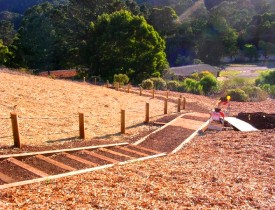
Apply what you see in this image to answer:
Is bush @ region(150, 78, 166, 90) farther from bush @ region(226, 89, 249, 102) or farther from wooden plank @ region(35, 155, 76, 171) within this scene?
wooden plank @ region(35, 155, 76, 171)

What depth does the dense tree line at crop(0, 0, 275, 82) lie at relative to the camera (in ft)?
112

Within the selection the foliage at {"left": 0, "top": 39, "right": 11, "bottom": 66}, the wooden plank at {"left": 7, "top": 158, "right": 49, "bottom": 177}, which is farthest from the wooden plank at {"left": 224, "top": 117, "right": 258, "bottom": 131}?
the foliage at {"left": 0, "top": 39, "right": 11, "bottom": 66}

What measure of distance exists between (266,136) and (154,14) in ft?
166

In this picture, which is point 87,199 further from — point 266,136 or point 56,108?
point 56,108

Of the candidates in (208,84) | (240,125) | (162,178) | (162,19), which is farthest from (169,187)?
(162,19)

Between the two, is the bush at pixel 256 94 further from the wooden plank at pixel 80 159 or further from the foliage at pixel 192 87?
the wooden plank at pixel 80 159

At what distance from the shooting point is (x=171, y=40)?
6291 cm

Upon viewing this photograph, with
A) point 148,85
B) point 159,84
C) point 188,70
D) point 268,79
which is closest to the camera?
point 148,85

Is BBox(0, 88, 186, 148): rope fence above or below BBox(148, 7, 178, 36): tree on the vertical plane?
below

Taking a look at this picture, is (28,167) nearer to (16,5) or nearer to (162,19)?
(162,19)

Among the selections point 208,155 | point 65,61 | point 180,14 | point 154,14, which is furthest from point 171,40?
point 208,155

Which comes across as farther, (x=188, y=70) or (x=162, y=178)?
(x=188, y=70)

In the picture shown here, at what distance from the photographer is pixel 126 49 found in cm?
3403

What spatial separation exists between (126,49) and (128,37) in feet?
4.10
